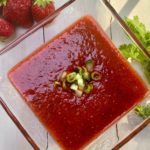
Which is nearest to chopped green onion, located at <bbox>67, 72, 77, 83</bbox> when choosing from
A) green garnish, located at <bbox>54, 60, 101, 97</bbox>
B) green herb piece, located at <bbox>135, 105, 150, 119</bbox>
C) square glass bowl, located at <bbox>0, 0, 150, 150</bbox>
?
green garnish, located at <bbox>54, 60, 101, 97</bbox>

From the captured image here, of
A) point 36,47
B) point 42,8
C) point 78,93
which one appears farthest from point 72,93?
point 42,8

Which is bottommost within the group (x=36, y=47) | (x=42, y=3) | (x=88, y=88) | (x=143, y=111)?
(x=143, y=111)

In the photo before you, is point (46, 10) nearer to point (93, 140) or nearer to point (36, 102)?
point (36, 102)

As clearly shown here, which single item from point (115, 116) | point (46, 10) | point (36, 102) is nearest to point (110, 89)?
point (115, 116)

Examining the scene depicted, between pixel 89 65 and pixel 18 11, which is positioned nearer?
pixel 89 65

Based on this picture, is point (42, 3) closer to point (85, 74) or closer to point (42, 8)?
point (42, 8)

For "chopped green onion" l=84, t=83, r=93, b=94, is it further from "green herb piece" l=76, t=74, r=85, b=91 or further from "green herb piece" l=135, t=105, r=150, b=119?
"green herb piece" l=135, t=105, r=150, b=119

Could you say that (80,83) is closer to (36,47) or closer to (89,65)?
(89,65)

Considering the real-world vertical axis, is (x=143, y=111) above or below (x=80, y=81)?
below
